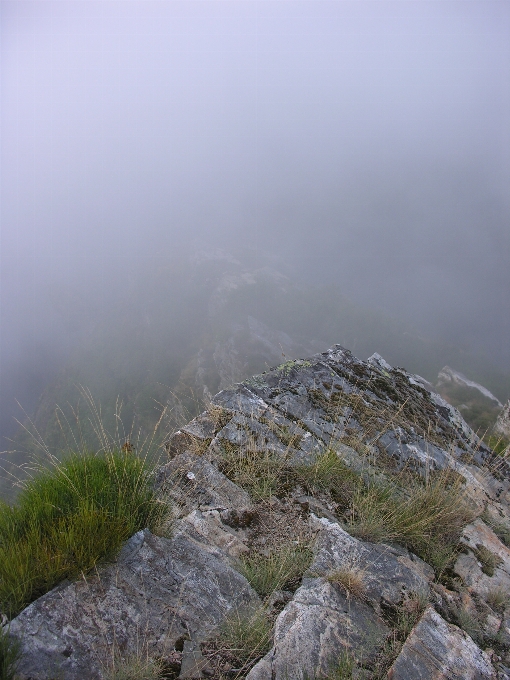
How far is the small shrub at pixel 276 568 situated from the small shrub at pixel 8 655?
1918mm

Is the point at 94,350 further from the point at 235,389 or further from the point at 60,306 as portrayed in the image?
the point at 235,389

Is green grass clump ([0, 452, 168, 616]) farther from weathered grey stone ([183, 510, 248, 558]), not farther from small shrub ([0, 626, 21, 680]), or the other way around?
weathered grey stone ([183, 510, 248, 558])

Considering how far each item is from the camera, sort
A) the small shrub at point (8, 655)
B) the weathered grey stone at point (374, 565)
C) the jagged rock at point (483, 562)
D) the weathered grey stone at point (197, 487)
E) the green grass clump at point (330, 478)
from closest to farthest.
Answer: the small shrub at point (8, 655) < the weathered grey stone at point (374, 565) < the jagged rock at point (483, 562) < the weathered grey stone at point (197, 487) < the green grass clump at point (330, 478)

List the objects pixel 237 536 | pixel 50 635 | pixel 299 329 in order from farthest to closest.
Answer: pixel 299 329 → pixel 237 536 → pixel 50 635

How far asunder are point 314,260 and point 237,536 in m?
166

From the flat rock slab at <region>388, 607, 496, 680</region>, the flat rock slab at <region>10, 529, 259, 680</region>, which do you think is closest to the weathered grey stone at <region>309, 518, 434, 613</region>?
the flat rock slab at <region>388, 607, 496, 680</region>

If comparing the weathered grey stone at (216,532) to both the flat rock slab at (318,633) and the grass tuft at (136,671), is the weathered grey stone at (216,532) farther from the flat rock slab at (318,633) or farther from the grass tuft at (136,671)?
the grass tuft at (136,671)

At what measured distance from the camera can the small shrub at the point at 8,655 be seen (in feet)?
8.18

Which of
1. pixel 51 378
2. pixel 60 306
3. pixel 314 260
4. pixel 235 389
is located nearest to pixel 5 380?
pixel 51 378

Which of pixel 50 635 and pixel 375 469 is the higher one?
pixel 375 469

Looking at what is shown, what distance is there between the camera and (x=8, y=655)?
2541mm

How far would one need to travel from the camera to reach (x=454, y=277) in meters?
146

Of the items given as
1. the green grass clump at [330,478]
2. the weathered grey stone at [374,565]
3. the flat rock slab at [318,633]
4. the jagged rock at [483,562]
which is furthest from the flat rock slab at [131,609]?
the jagged rock at [483,562]

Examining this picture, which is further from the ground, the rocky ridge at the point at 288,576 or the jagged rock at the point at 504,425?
the rocky ridge at the point at 288,576
